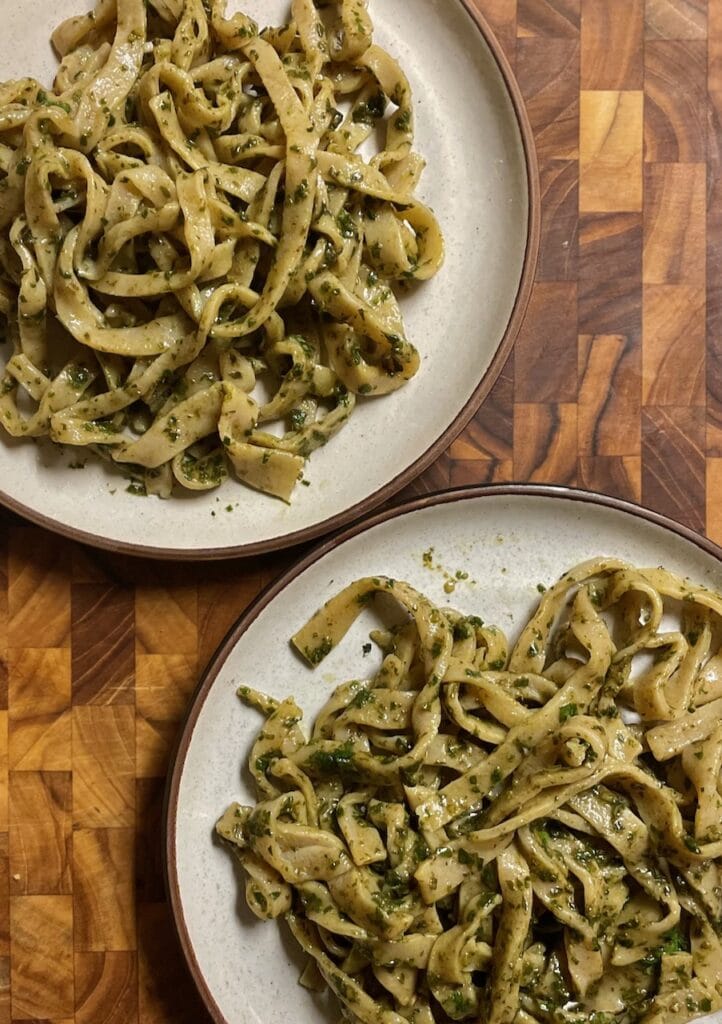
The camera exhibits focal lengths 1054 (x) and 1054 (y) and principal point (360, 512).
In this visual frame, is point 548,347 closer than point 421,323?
No

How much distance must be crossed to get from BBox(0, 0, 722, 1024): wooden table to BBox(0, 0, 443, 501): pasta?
0.45 metres

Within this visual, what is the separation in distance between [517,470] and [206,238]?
1123 millimetres

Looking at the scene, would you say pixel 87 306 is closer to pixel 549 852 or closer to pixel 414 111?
pixel 414 111

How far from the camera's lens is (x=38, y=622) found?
314 cm

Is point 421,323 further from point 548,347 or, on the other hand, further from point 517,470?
point 517,470

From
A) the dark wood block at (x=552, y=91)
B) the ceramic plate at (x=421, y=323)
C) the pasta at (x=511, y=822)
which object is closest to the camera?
the pasta at (x=511, y=822)

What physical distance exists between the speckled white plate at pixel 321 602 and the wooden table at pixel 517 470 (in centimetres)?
27

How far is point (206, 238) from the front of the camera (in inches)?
105

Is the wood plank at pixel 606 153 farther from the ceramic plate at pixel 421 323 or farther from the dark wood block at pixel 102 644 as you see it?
the dark wood block at pixel 102 644

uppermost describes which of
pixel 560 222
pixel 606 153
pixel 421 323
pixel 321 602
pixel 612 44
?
pixel 612 44

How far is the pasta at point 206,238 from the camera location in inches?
106

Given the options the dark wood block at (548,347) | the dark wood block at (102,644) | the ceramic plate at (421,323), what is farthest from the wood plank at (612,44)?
the dark wood block at (102,644)

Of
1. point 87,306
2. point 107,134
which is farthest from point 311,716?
point 107,134

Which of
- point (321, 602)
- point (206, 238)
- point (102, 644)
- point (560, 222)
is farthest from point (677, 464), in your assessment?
point (102, 644)
